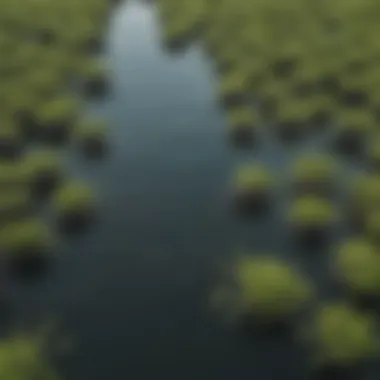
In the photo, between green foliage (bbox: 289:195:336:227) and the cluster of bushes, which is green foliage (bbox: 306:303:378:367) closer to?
the cluster of bushes

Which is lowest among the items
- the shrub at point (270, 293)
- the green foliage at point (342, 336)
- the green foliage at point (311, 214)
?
the green foliage at point (342, 336)

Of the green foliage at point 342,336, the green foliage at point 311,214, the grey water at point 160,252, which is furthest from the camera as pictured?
the green foliage at point 311,214

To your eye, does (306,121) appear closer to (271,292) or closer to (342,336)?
(271,292)

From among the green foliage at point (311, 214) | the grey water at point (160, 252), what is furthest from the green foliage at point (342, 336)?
the green foliage at point (311, 214)

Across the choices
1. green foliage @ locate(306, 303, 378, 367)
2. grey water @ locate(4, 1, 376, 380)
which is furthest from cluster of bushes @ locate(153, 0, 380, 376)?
grey water @ locate(4, 1, 376, 380)

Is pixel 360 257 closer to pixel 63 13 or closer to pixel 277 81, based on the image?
pixel 277 81

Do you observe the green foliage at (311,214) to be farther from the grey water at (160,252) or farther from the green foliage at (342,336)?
the green foliage at (342,336)

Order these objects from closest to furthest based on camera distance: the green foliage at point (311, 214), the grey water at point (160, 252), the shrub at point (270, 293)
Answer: the grey water at point (160, 252)
the shrub at point (270, 293)
the green foliage at point (311, 214)

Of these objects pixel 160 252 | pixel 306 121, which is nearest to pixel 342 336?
pixel 160 252
